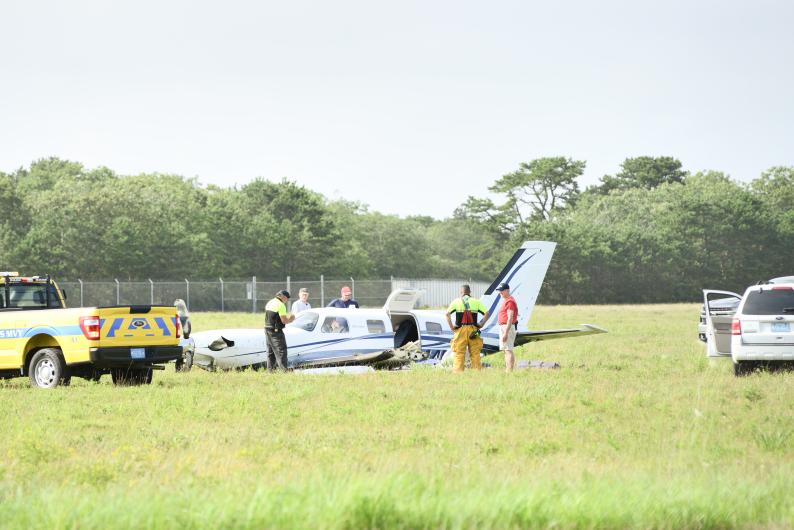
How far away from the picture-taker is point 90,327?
57.2 ft

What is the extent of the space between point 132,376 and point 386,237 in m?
93.8

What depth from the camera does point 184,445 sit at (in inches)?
454

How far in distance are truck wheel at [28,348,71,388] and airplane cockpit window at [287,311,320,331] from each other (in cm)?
499

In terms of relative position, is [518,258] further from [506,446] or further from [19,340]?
[506,446]

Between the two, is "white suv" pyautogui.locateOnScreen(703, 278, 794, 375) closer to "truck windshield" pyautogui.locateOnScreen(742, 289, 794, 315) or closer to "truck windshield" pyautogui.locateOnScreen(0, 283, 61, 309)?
"truck windshield" pyautogui.locateOnScreen(742, 289, 794, 315)

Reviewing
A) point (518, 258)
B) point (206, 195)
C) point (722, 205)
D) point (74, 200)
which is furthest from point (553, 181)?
point (518, 258)

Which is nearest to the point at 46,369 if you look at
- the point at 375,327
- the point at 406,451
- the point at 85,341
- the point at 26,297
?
the point at 85,341

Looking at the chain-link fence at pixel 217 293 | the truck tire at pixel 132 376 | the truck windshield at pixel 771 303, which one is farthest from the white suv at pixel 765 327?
the chain-link fence at pixel 217 293

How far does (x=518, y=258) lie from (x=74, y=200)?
60210mm

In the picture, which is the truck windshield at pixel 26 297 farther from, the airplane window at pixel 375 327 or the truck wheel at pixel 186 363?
the airplane window at pixel 375 327

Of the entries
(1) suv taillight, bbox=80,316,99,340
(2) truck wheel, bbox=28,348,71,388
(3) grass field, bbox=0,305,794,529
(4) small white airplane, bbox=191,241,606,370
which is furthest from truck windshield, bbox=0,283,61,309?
(1) suv taillight, bbox=80,316,99,340

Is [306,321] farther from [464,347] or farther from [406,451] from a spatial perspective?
[406,451]

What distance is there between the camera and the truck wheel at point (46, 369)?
1797 centimetres

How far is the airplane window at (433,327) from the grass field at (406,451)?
208 centimetres
